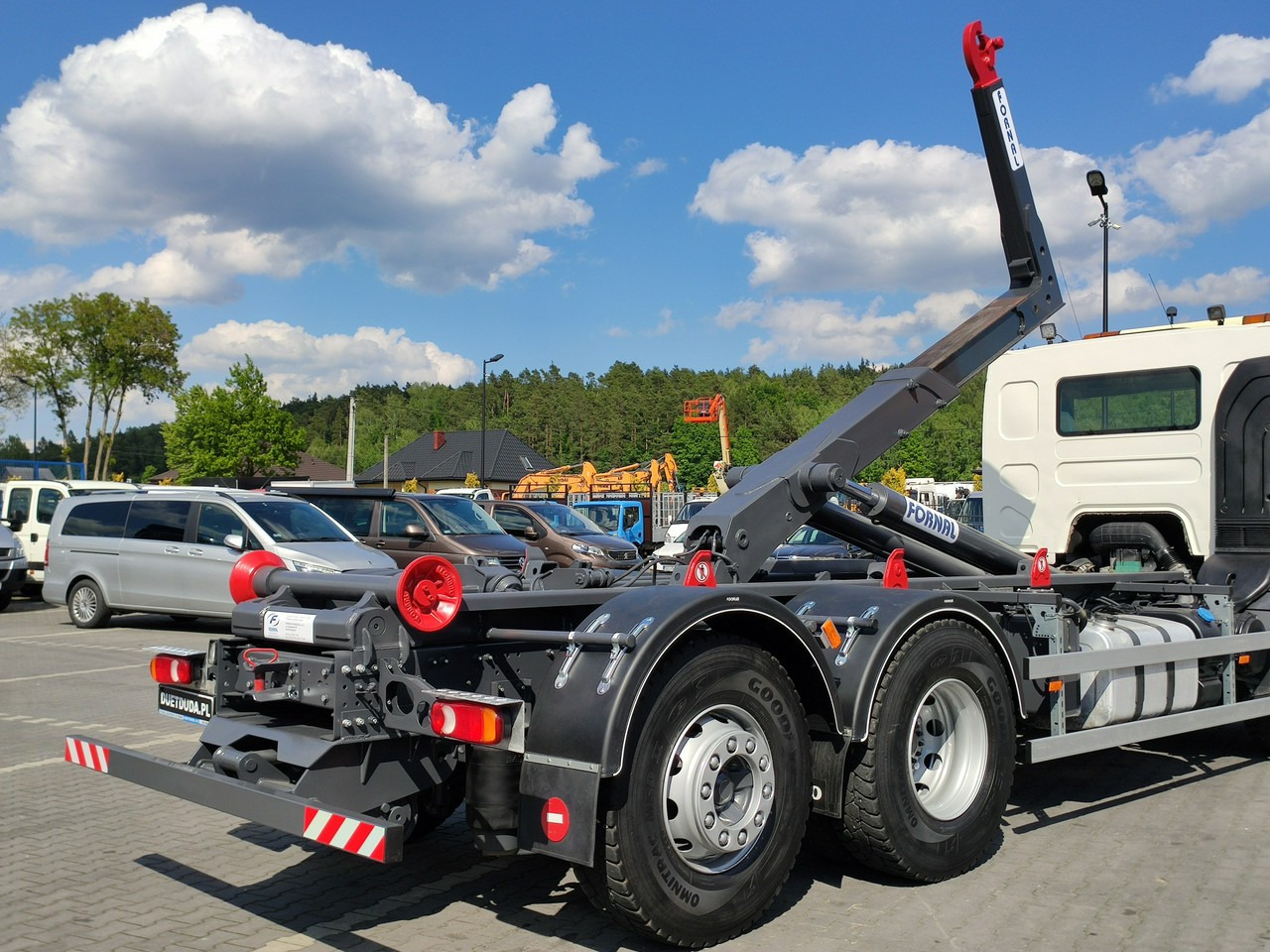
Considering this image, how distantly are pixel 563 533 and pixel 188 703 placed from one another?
57.6ft

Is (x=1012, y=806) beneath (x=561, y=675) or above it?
beneath

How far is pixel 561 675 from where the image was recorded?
13.1 ft

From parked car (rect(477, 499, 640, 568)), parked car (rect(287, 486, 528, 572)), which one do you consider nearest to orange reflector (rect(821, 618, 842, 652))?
parked car (rect(287, 486, 528, 572))

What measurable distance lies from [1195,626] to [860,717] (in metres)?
3.51

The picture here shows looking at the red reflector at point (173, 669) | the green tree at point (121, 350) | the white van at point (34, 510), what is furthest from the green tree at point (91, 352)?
the red reflector at point (173, 669)

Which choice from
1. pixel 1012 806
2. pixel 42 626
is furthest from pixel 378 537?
pixel 1012 806

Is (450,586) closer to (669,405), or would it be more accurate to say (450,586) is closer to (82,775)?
(82,775)

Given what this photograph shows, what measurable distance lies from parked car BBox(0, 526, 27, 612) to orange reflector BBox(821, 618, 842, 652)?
58.7ft

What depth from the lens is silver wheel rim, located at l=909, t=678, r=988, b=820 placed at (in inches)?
196

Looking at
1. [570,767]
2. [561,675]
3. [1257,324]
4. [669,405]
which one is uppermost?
[669,405]

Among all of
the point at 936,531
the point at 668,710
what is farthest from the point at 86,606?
the point at 668,710

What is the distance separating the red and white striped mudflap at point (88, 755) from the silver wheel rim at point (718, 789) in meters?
2.39

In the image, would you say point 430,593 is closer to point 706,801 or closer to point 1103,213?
point 706,801

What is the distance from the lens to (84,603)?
1592 centimetres
